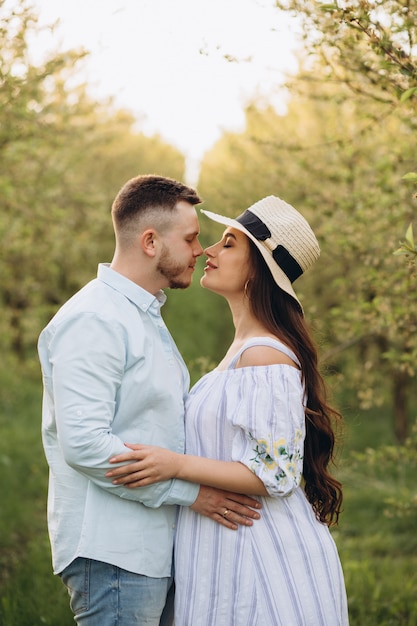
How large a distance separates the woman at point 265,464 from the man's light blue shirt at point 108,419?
94mm

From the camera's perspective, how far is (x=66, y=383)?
2732 millimetres

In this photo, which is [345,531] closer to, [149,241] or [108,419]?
[149,241]

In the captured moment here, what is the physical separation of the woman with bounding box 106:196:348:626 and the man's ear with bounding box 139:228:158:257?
328mm

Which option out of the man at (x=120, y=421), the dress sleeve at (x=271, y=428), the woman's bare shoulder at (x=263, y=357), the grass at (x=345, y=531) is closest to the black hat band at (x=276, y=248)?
the man at (x=120, y=421)

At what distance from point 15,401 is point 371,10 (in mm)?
9835

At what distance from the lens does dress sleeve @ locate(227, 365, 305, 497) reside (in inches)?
115

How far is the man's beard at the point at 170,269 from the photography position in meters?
3.16

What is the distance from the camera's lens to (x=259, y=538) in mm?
3029

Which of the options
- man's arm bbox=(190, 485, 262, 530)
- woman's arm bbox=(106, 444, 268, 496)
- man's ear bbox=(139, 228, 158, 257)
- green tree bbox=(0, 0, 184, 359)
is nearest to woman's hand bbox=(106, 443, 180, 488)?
woman's arm bbox=(106, 444, 268, 496)

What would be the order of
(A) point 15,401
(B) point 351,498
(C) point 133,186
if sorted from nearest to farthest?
1. (C) point 133,186
2. (B) point 351,498
3. (A) point 15,401

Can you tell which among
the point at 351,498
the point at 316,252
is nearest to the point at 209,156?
the point at 351,498

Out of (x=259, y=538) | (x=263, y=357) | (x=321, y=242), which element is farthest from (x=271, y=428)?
(x=321, y=242)

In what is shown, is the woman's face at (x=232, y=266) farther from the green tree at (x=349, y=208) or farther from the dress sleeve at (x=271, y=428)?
the green tree at (x=349, y=208)

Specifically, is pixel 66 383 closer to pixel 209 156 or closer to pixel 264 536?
pixel 264 536
